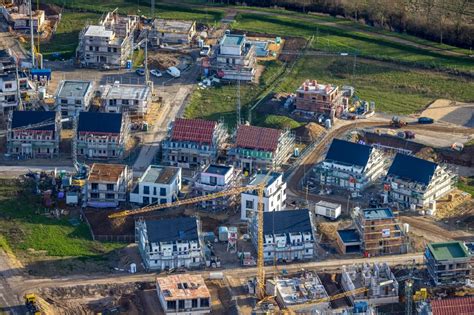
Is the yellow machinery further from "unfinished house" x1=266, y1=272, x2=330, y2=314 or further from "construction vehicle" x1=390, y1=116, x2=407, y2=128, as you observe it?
"construction vehicle" x1=390, y1=116, x2=407, y2=128

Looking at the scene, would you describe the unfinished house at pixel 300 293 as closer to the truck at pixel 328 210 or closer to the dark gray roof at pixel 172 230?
the dark gray roof at pixel 172 230

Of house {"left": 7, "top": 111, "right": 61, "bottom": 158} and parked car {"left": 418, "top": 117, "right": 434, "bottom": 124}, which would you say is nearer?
house {"left": 7, "top": 111, "right": 61, "bottom": 158}

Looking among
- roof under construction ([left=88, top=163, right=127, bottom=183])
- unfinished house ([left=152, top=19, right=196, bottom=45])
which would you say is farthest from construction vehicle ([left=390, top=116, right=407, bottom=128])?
unfinished house ([left=152, top=19, right=196, bottom=45])

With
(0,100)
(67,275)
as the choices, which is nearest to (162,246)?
(67,275)

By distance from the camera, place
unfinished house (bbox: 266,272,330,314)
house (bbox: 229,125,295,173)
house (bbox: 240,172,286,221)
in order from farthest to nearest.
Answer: house (bbox: 229,125,295,173)
house (bbox: 240,172,286,221)
unfinished house (bbox: 266,272,330,314)

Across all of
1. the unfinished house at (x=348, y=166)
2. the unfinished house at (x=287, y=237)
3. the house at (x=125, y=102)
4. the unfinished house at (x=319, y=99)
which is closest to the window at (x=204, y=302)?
the unfinished house at (x=287, y=237)

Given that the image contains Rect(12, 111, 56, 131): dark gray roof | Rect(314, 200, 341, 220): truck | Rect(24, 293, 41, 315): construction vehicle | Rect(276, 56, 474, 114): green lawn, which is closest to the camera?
Rect(24, 293, 41, 315): construction vehicle

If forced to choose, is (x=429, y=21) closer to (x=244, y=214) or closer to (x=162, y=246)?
(x=244, y=214)
